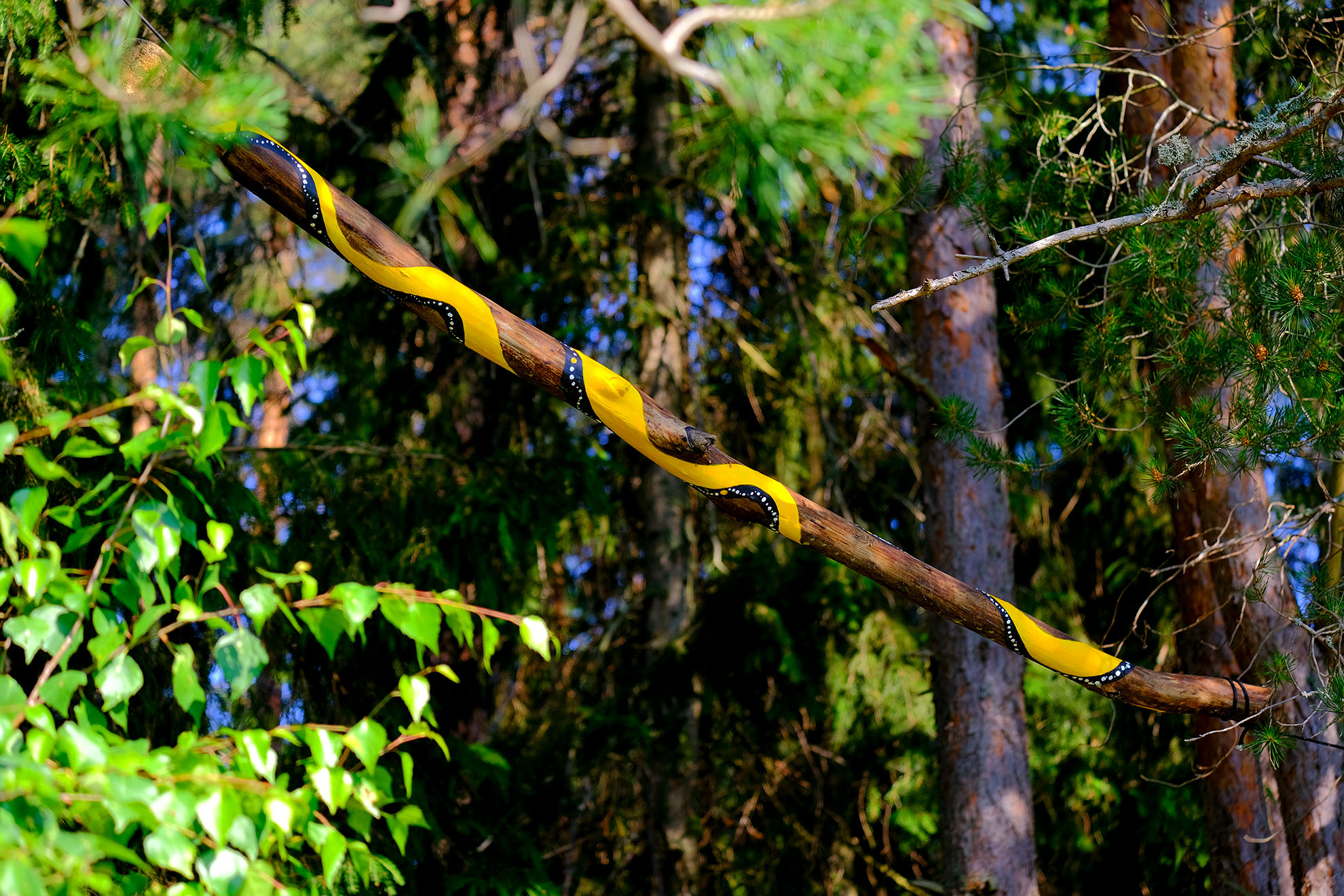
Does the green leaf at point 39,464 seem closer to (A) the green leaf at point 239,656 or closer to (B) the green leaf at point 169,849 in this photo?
(A) the green leaf at point 239,656

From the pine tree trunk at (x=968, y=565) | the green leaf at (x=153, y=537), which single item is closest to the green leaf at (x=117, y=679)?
the green leaf at (x=153, y=537)

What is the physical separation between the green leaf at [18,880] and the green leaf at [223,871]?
29cm

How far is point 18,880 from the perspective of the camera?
1.20 m

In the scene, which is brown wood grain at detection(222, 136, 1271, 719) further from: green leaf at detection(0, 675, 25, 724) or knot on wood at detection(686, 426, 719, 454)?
green leaf at detection(0, 675, 25, 724)

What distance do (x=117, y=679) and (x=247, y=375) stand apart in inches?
21.4

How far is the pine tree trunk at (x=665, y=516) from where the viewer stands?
162 inches

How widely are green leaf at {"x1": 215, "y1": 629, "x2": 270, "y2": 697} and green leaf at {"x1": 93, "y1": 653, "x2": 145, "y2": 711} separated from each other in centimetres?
13

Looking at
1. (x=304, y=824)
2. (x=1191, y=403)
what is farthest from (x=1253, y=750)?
(x=304, y=824)

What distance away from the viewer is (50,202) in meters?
2.35

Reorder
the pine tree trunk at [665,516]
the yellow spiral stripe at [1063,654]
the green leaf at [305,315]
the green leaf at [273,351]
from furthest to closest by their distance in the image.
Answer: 1. the pine tree trunk at [665,516]
2. the yellow spiral stripe at [1063,654]
3. the green leaf at [305,315]
4. the green leaf at [273,351]

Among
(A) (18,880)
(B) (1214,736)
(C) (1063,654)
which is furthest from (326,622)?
(B) (1214,736)

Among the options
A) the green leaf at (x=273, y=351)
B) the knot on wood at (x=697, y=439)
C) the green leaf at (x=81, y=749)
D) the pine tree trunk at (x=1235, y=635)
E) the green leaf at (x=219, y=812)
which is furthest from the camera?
the pine tree trunk at (x=1235, y=635)

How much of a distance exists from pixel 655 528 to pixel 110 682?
287 cm

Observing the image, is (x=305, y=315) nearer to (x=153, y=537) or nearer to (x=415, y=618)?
(x=153, y=537)
